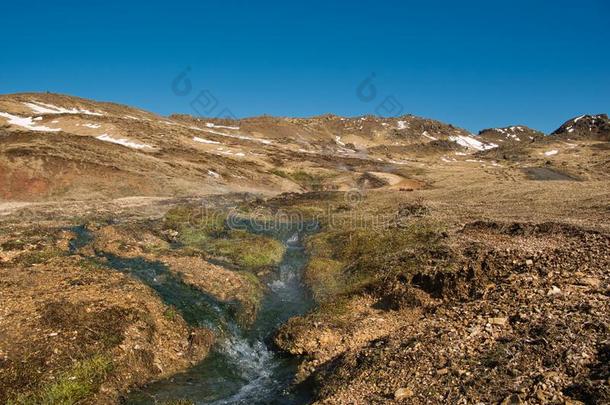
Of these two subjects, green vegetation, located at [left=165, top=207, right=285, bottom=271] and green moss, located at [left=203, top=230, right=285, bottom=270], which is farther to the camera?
green vegetation, located at [left=165, top=207, right=285, bottom=271]

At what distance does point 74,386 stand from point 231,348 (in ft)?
22.5

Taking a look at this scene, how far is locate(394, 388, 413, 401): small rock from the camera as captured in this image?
13.8 m

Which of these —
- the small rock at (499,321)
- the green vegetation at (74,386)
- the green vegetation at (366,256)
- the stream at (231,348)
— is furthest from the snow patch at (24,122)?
the small rock at (499,321)

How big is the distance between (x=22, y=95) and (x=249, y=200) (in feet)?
409

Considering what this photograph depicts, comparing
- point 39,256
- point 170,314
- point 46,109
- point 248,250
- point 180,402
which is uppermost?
point 46,109

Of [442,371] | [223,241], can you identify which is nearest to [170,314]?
[442,371]

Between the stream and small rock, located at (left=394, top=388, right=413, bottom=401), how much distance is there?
11.9ft

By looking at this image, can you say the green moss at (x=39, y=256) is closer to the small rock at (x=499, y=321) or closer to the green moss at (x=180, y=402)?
the green moss at (x=180, y=402)

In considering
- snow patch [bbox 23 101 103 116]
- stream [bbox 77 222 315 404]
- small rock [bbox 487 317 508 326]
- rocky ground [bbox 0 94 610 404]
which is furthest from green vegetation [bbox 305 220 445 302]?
snow patch [bbox 23 101 103 116]

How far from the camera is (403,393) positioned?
45.7 ft

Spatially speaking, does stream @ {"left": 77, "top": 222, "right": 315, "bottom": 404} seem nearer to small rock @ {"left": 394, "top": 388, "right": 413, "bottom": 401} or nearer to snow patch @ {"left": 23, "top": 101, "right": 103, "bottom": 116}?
small rock @ {"left": 394, "top": 388, "right": 413, "bottom": 401}

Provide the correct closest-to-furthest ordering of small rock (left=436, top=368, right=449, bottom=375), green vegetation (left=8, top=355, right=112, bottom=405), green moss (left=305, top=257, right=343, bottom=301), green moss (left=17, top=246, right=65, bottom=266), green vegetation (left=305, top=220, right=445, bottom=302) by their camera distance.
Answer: small rock (left=436, top=368, right=449, bottom=375)
green vegetation (left=8, top=355, right=112, bottom=405)
green moss (left=17, top=246, right=65, bottom=266)
green vegetation (left=305, top=220, right=445, bottom=302)
green moss (left=305, top=257, right=343, bottom=301)

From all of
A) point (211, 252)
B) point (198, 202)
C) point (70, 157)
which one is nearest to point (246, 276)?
point (211, 252)

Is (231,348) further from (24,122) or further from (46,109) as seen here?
(46,109)
